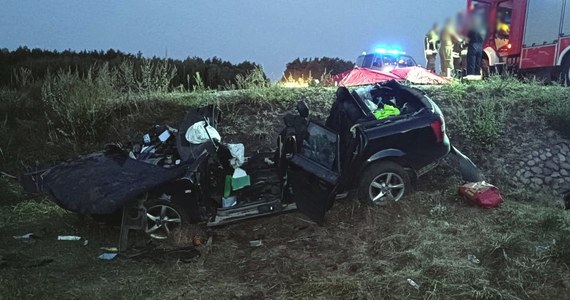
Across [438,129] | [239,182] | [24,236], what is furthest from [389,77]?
[24,236]

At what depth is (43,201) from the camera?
7562 millimetres

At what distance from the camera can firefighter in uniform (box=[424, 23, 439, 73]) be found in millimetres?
13713

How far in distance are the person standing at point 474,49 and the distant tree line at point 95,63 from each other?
616 centimetres

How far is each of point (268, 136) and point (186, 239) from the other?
10.7 feet

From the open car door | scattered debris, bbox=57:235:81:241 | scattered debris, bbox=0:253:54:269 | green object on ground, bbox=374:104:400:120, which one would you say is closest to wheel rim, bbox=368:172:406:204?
the open car door

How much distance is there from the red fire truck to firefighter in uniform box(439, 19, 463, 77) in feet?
4.88

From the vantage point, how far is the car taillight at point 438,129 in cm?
609

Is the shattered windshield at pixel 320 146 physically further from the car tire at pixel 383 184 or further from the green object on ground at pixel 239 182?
the green object on ground at pixel 239 182

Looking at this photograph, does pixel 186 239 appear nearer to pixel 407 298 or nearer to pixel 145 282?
pixel 145 282

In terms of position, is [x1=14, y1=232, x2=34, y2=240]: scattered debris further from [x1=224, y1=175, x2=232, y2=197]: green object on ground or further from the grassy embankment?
[x1=224, y1=175, x2=232, y2=197]: green object on ground

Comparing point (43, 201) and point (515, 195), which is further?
point (43, 201)

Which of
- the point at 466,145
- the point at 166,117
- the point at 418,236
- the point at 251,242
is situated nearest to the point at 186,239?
the point at 251,242

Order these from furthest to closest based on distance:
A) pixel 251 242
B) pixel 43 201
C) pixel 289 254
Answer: pixel 43 201
pixel 251 242
pixel 289 254

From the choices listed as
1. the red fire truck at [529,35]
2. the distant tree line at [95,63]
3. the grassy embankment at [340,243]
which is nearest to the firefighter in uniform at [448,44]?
the red fire truck at [529,35]
